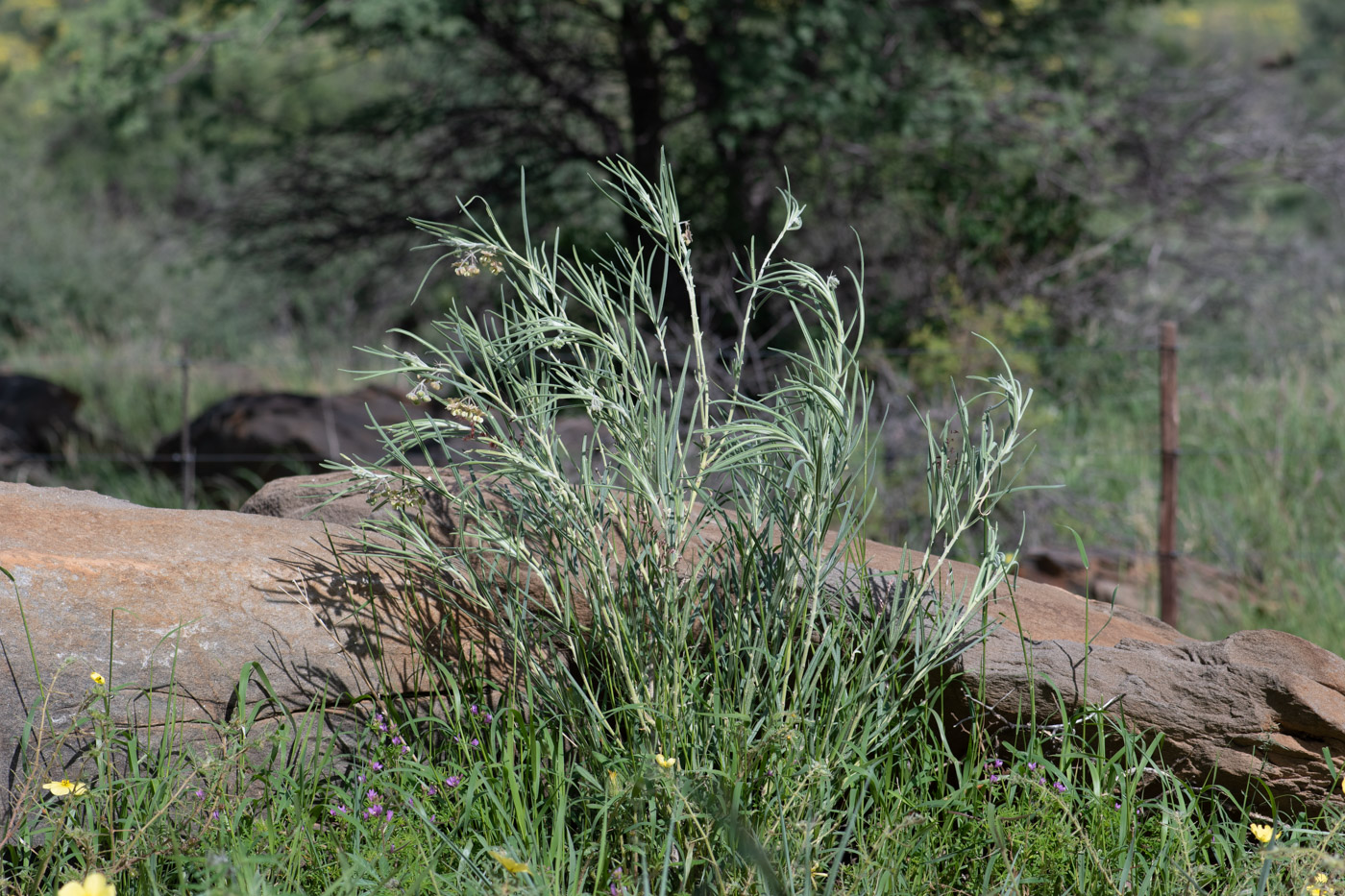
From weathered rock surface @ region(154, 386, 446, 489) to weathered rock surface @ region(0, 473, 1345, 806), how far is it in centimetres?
354

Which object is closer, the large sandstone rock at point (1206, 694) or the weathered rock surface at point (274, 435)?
the large sandstone rock at point (1206, 694)

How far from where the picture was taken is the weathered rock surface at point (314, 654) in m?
2.42

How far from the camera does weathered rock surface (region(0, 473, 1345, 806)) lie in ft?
7.93

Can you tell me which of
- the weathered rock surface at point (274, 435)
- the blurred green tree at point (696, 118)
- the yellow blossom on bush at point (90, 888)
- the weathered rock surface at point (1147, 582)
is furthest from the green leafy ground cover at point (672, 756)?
the blurred green tree at point (696, 118)

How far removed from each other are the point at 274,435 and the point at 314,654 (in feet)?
14.1

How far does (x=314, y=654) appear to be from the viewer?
2.53 m

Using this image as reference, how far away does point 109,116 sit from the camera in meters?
8.11

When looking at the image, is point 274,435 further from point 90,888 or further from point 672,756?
point 90,888

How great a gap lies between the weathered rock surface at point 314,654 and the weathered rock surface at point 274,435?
11.6ft

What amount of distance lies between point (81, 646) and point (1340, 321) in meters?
8.42

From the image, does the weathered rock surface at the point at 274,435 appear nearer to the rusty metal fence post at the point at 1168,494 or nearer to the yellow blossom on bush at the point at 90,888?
the rusty metal fence post at the point at 1168,494

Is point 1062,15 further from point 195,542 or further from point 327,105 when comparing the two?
point 327,105

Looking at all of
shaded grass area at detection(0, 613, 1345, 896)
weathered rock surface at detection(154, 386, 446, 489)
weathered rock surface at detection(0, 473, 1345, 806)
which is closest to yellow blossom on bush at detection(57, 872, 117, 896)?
shaded grass area at detection(0, 613, 1345, 896)

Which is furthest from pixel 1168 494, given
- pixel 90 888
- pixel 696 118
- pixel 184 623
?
pixel 696 118
